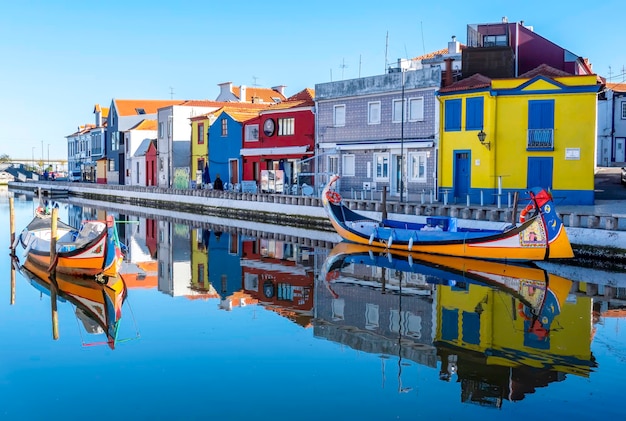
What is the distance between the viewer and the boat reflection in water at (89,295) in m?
14.5

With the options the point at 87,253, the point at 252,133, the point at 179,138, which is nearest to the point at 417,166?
the point at 252,133

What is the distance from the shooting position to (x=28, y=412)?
31.8 feet

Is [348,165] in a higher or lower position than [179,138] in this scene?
lower

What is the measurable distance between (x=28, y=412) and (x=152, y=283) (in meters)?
10.3

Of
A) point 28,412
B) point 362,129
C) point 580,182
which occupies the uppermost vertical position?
point 362,129

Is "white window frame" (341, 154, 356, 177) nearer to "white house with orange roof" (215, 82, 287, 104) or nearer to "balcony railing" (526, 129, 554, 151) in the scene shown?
"balcony railing" (526, 129, 554, 151)

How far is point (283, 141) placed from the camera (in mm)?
41750

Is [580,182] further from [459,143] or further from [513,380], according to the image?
[513,380]

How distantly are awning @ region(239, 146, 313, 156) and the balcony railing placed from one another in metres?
14.0

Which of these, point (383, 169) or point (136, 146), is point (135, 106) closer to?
point (136, 146)

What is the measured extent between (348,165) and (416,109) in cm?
538

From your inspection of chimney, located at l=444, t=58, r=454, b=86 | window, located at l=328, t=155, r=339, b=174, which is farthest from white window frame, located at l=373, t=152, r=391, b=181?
chimney, located at l=444, t=58, r=454, b=86

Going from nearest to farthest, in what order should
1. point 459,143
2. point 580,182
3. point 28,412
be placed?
point 28,412 → point 580,182 → point 459,143

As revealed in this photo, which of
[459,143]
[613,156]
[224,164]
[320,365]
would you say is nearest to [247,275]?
[320,365]
